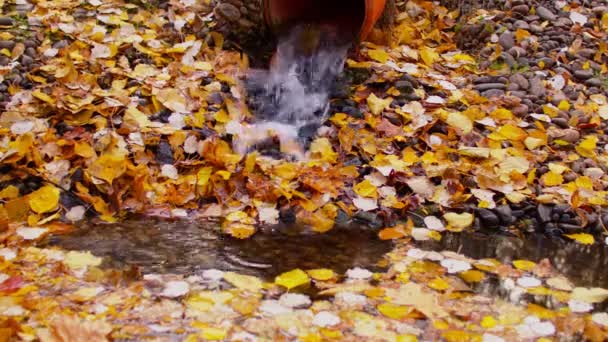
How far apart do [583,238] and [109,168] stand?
2018 millimetres

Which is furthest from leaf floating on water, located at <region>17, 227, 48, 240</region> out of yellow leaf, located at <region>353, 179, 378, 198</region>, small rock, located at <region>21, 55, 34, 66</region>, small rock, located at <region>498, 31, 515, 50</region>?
small rock, located at <region>498, 31, 515, 50</region>

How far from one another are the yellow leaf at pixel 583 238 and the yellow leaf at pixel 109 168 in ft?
6.28

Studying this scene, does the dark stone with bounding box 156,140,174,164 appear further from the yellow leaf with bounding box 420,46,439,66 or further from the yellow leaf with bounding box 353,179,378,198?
the yellow leaf with bounding box 420,46,439,66

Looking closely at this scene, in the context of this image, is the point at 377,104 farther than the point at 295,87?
No

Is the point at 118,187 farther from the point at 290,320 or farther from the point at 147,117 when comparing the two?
the point at 290,320

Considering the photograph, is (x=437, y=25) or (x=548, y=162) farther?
(x=437, y=25)

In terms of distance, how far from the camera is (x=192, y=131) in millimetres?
3146

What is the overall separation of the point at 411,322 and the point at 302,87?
6.20ft

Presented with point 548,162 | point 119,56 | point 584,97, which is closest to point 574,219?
point 548,162

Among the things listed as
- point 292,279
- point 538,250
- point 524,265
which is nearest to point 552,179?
point 538,250

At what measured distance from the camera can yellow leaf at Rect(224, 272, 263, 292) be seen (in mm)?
2260

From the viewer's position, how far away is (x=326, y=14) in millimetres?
4234

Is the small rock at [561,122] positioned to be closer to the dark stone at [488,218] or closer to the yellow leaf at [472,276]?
the dark stone at [488,218]

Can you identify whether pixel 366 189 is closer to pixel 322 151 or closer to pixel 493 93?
pixel 322 151
